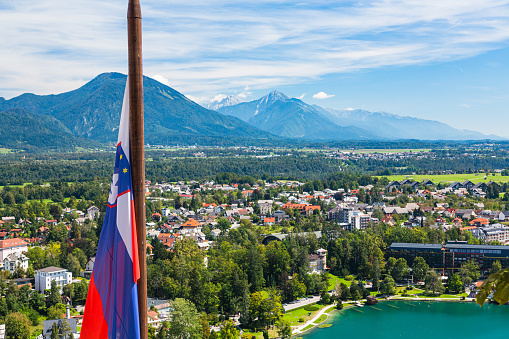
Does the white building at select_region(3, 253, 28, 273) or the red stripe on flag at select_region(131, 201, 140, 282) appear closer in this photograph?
the red stripe on flag at select_region(131, 201, 140, 282)

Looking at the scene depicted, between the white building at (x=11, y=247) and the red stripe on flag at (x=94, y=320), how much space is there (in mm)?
Result: 28796

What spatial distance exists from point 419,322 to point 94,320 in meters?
20.5

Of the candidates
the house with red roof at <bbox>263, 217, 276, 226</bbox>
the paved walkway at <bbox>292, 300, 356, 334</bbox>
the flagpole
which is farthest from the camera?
the house with red roof at <bbox>263, 217, 276, 226</bbox>

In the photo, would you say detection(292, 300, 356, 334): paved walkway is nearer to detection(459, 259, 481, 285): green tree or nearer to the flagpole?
detection(459, 259, 481, 285): green tree

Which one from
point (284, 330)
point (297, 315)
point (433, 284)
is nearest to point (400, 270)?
point (433, 284)

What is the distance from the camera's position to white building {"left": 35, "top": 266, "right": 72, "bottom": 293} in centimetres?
2494

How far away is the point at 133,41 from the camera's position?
4.38 metres

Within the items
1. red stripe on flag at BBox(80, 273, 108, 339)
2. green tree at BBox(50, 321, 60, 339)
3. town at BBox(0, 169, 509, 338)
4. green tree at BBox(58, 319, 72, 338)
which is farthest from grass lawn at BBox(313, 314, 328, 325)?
red stripe on flag at BBox(80, 273, 108, 339)

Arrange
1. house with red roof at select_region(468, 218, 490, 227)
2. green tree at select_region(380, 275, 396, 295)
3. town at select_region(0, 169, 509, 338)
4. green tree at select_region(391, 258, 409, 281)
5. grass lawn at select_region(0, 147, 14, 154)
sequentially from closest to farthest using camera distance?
1. town at select_region(0, 169, 509, 338)
2. green tree at select_region(380, 275, 396, 295)
3. green tree at select_region(391, 258, 409, 281)
4. house with red roof at select_region(468, 218, 490, 227)
5. grass lawn at select_region(0, 147, 14, 154)

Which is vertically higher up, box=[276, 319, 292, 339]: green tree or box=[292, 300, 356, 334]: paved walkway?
box=[276, 319, 292, 339]: green tree

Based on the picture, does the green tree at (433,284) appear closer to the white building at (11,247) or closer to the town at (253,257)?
the town at (253,257)

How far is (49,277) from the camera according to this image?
25.0 meters

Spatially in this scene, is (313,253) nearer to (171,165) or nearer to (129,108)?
(129,108)

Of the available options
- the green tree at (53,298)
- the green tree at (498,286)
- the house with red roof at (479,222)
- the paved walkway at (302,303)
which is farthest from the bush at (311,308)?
the green tree at (498,286)
